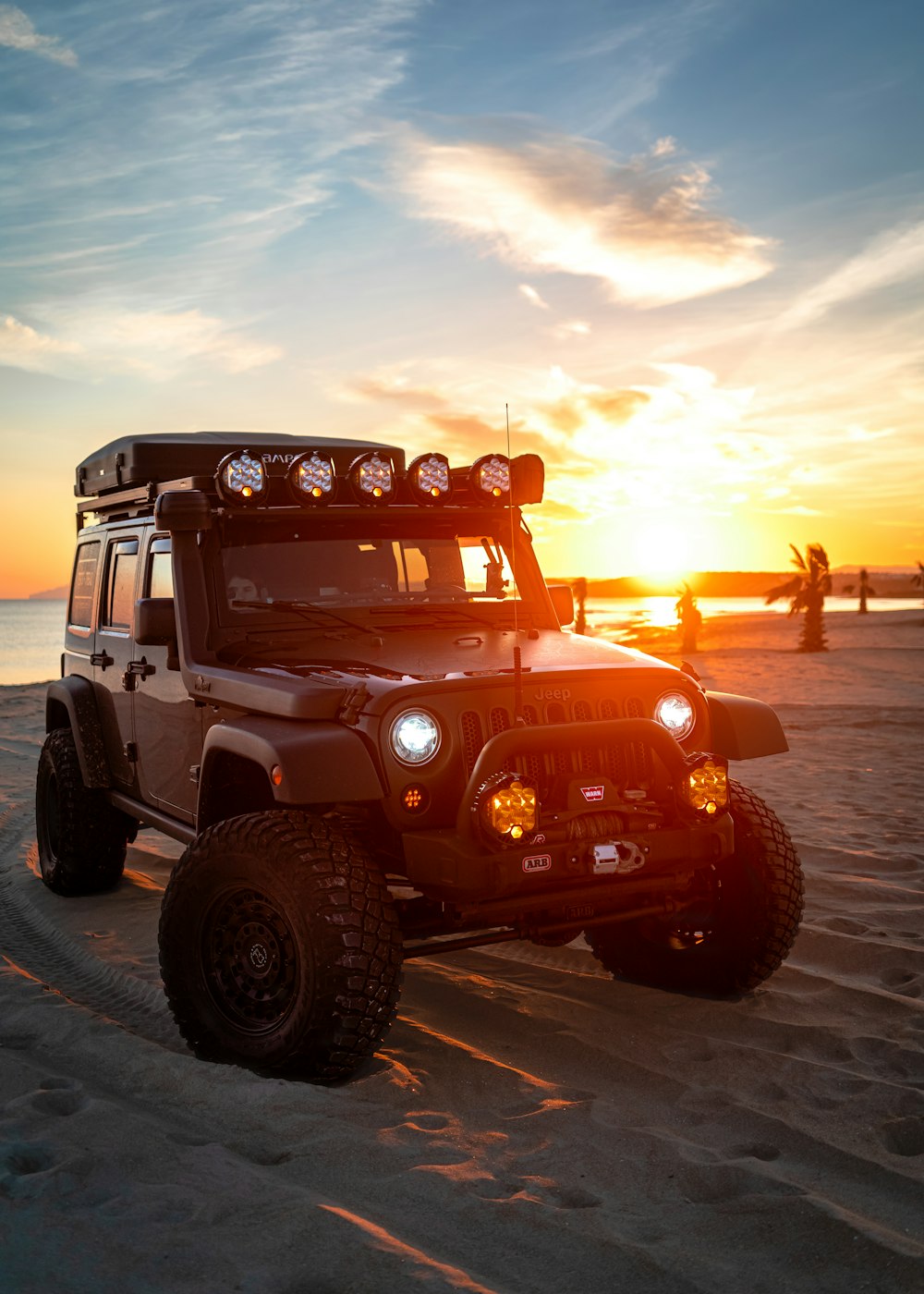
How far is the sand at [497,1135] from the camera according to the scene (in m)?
2.92

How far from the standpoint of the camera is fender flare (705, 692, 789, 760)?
4766mm

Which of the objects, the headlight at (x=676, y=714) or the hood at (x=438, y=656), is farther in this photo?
the headlight at (x=676, y=714)

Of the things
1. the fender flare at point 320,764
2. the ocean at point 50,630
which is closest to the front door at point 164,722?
the fender flare at point 320,764

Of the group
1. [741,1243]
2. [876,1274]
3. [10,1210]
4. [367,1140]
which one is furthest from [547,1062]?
[10,1210]

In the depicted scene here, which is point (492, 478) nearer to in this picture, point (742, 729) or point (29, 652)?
point (742, 729)

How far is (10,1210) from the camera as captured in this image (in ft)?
10.1

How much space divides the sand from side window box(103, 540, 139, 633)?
5.65ft

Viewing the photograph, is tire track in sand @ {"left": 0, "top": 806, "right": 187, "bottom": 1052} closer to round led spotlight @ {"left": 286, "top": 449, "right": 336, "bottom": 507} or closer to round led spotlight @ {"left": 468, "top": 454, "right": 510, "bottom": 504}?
round led spotlight @ {"left": 286, "top": 449, "right": 336, "bottom": 507}

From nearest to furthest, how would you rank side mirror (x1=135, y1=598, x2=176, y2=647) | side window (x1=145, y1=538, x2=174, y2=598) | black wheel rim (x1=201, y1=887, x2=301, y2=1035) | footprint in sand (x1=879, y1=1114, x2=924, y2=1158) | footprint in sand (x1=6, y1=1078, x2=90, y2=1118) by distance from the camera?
footprint in sand (x1=879, y1=1114, x2=924, y2=1158) < footprint in sand (x1=6, y1=1078, x2=90, y2=1118) < black wheel rim (x1=201, y1=887, x2=301, y2=1035) < side mirror (x1=135, y1=598, x2=176, y2=647) < side window (x1=145, y1=538, x2=174, y2=598)

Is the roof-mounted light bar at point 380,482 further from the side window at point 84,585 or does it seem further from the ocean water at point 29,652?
the ocean water at point 29,652

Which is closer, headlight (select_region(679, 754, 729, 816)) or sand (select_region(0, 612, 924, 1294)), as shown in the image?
sand (select_region(0, 612, 924, 1294))

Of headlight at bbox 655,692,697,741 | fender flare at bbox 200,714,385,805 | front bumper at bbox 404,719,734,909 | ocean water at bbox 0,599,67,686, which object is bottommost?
ocean water at bbox 0,599,67,686

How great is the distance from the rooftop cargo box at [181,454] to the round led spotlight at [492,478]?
1.53ft

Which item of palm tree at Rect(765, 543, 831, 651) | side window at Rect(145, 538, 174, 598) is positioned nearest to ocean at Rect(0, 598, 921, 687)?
palm tree at Rect(765, 543, 831, 651)
